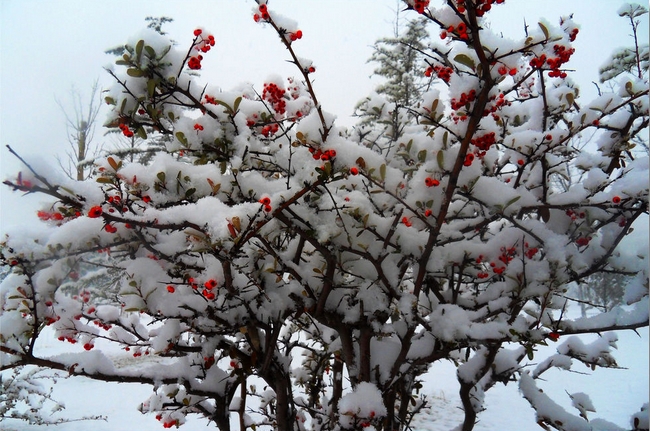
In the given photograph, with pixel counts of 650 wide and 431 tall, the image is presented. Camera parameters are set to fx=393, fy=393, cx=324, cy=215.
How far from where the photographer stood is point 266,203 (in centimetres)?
123

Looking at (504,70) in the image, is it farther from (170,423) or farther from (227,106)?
(170,423)

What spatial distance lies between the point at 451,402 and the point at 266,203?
27.4 feet

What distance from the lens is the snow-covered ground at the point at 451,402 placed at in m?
6.20

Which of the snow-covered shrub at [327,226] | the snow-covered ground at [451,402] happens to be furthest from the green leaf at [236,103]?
the snow-covered ground at [451,402]

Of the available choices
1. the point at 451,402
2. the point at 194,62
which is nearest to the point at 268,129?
the point at 194,62

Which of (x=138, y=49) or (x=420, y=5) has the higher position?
(x=138, y=49)

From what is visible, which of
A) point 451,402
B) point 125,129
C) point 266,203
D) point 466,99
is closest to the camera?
point 266,203

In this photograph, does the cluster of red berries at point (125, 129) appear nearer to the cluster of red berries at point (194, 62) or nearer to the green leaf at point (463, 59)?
the cluster of red berries at point (194, 62)

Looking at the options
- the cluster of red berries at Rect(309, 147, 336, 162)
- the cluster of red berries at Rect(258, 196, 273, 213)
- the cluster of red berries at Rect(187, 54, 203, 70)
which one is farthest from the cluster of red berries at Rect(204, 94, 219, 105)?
the cluster of red berries at Rect(258, 196, 273, 213)

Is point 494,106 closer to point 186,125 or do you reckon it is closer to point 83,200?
point 186,125

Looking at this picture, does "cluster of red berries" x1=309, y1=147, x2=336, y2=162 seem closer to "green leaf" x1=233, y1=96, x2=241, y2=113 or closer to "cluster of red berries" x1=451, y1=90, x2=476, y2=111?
"green leaf" x1=233, y1=96, x2=241, y2=113

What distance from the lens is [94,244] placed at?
1.44 metres

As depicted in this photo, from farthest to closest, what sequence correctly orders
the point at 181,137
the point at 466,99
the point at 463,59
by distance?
the point at 181,137 < the point at 466,99 < the point at 463,59

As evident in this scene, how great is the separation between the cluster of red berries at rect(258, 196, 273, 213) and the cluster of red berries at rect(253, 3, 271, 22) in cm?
64
